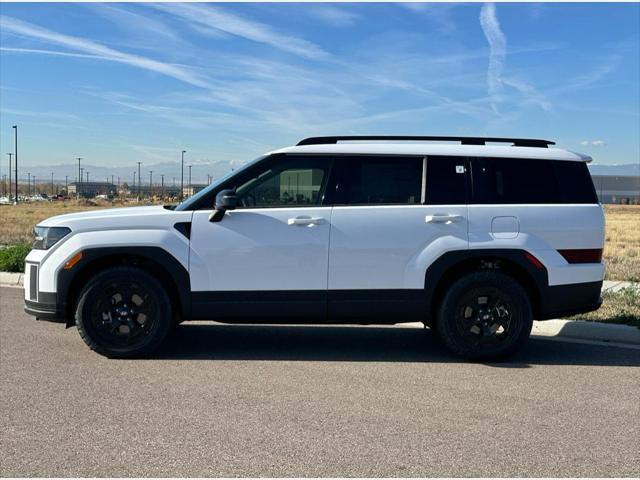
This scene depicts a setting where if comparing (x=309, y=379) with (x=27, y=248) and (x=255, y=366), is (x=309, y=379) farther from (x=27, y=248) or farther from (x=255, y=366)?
(x=27, y=248)

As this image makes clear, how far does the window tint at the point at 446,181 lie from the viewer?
6.15m

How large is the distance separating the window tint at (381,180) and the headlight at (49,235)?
2.63m

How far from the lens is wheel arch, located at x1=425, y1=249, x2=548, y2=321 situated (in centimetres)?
608

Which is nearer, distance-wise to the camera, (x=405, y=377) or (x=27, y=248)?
(x=405, y=377)

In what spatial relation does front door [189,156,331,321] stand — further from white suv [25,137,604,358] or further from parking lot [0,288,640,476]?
parking lot [0,288,640,476]

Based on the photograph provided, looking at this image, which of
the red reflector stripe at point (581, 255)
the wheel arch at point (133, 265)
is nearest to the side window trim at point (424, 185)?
the red reflector stripe at point (581, 255)

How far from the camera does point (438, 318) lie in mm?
6188

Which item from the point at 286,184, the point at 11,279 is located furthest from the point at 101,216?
the point at 11,279

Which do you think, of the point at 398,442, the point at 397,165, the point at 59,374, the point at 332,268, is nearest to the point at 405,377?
the point at 332,268

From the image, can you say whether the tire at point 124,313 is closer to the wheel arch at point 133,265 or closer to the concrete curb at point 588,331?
the wheel arch at point 133,265

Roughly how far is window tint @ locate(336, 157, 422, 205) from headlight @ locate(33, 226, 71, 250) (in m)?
2.63

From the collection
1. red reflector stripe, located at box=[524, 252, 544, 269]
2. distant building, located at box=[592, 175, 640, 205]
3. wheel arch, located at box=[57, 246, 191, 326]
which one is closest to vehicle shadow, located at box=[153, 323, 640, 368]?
wheel arch, located at box=[57, 246, 191, 326]

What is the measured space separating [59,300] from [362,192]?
116 inches

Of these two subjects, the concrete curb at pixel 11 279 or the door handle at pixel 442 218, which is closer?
the door handle at pixel 442 218
